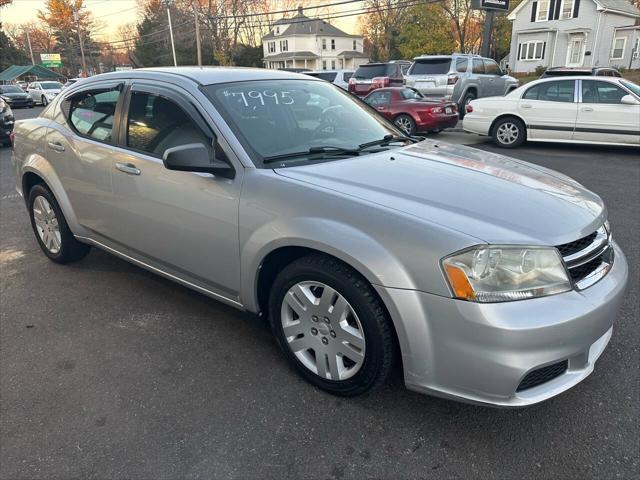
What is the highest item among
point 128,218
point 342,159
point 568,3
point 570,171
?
point 568,3

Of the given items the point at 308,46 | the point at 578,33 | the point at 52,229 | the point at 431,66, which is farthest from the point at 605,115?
the point at 308,46

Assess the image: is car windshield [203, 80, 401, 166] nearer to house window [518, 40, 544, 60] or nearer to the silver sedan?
the silver sedan

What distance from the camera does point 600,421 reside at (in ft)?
7.92

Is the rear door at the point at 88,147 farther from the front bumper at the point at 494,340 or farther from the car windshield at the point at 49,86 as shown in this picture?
the car windshield at the point at 49,86

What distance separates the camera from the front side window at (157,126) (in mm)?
3012

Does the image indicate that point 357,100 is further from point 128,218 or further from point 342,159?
point 128,218

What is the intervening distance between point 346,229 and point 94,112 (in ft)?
8.19

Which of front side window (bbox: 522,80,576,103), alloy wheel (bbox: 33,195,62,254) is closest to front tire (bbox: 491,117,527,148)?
front side window (bbox: 522,80,576,103)

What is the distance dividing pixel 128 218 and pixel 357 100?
1.93m

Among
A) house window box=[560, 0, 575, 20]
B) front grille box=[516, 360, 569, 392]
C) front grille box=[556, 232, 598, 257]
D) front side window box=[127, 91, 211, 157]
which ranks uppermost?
house window box=[560, 0, 575, 20]

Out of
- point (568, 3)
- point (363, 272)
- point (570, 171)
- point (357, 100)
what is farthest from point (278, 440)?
point (568, 3)

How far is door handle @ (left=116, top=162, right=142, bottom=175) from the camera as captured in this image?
10.6ft

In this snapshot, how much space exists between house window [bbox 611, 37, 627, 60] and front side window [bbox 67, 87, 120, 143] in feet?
141

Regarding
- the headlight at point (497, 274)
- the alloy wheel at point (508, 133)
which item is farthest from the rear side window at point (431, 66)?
the headlight at point (497, 274)
